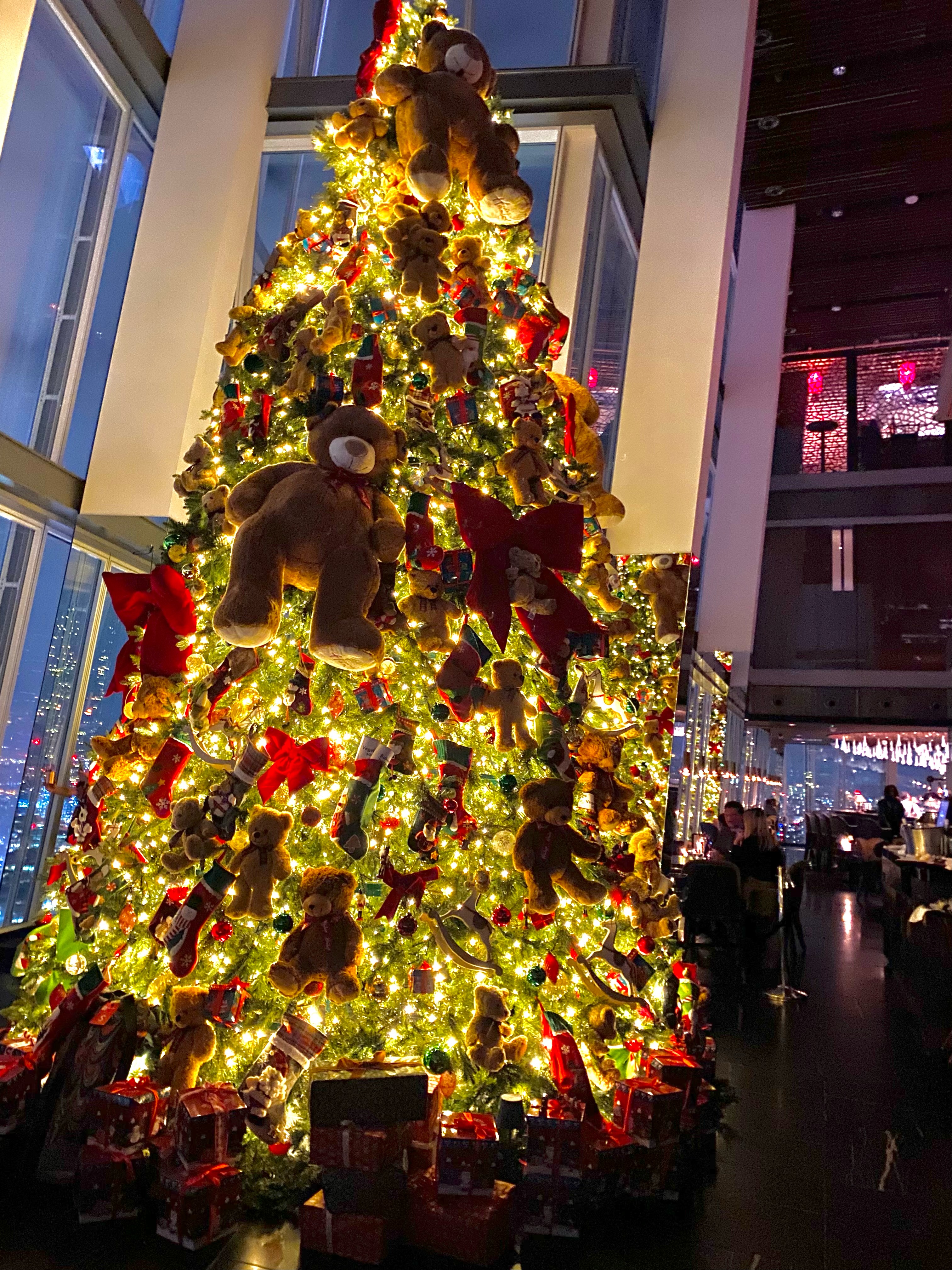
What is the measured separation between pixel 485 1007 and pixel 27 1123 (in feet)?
4.75

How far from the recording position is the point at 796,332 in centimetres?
1488

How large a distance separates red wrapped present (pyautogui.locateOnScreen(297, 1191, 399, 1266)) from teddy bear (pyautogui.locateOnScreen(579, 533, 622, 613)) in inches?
87.7

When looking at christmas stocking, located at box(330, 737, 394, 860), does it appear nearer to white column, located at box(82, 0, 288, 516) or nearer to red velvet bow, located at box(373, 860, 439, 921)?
red velvet bow, located at box(373, 860, 439, 921)

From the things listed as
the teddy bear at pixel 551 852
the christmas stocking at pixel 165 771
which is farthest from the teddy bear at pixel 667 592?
the christmas stocking at pixel 165 771

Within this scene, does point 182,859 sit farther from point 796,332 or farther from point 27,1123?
point 796,332

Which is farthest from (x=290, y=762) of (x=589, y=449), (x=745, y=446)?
(x=745, y=446)

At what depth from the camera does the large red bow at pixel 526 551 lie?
293cm

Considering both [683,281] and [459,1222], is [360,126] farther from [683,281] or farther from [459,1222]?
[459,1222]

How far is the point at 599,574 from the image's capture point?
11.3 ft

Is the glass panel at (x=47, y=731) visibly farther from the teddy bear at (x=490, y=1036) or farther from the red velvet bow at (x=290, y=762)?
the teddy bear at (x=490, y=1036)

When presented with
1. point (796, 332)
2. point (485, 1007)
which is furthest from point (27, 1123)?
point (796, 332)

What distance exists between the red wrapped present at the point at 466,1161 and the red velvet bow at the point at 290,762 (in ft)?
3.67

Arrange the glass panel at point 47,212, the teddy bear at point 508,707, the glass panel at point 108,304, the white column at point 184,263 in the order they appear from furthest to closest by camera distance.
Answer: the glass panel at point 108,304 < the glass panel at point 47,212 < the white column at point 184,263 < the teddy bear at point 508,707

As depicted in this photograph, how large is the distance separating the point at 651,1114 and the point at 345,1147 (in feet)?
3.22
